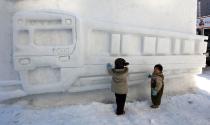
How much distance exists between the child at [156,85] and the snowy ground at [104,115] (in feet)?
0.46

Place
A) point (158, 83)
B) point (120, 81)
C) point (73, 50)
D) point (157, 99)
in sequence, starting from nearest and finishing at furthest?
point (73, 50) < point (120, 81) < point (158, 83) < point (157, 99)

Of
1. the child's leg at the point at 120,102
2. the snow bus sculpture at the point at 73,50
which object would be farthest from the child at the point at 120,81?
the snow bus sculpture at the point at 73,50

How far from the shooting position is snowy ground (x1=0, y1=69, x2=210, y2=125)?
141 inches

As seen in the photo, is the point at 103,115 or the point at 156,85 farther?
the point at 156,85

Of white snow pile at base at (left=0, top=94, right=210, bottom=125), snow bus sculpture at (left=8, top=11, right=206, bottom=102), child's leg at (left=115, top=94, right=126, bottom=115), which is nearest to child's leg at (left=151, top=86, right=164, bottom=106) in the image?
white snow pile at base at (left=0, top=94, right=210, bottom=125)

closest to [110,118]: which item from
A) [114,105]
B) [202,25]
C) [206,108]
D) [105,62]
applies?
[114,105]

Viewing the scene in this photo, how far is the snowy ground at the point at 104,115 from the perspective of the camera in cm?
357

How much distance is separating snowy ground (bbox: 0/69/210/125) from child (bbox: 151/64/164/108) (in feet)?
0.46

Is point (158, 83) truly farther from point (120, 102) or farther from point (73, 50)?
point (73, 50)

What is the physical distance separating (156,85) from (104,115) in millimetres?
1051

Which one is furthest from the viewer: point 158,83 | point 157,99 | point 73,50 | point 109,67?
point 157,99

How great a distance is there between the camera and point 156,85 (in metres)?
4.28

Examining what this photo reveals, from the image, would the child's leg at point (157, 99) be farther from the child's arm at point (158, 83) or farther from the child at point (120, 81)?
the child at point (120, 81)

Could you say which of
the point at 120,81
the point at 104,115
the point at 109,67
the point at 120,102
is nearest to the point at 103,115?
the point at 104,115
